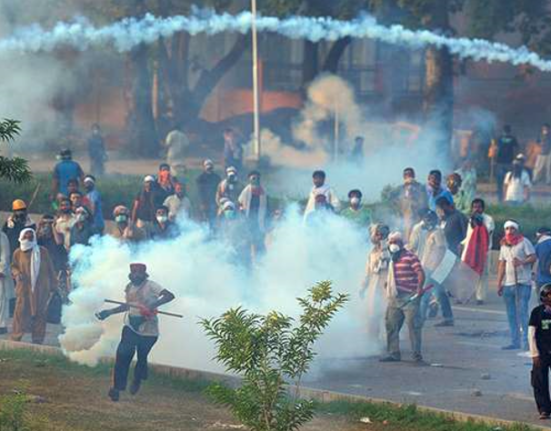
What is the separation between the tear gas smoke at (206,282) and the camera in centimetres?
1789

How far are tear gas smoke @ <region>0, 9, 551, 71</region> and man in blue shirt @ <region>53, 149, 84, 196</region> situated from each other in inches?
345

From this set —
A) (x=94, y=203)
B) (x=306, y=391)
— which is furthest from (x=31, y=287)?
(x=94, y=203)

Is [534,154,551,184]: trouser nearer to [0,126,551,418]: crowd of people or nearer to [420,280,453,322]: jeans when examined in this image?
[0,126,551,418]: crowd of people

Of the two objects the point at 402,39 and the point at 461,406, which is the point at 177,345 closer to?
the point at 461,406

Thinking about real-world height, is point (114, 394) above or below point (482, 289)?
below

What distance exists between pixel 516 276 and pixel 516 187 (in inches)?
485

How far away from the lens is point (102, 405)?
16062 mm

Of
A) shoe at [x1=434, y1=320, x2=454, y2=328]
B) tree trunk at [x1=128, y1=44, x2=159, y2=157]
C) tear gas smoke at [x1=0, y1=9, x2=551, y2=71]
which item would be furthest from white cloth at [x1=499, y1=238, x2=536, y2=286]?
tree trunk at [x1=128, y1=44, x2=159, y2=157]

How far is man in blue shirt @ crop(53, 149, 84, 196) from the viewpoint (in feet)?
84.9

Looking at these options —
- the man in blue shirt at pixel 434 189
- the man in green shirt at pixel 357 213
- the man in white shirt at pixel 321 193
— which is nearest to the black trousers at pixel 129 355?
the man in green shirt at pixel 357 213

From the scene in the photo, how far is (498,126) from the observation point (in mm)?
42969

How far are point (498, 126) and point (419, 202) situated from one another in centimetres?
2054

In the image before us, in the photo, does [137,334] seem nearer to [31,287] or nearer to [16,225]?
[31,287]

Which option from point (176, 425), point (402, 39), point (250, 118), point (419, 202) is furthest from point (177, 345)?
point (250, 118)
